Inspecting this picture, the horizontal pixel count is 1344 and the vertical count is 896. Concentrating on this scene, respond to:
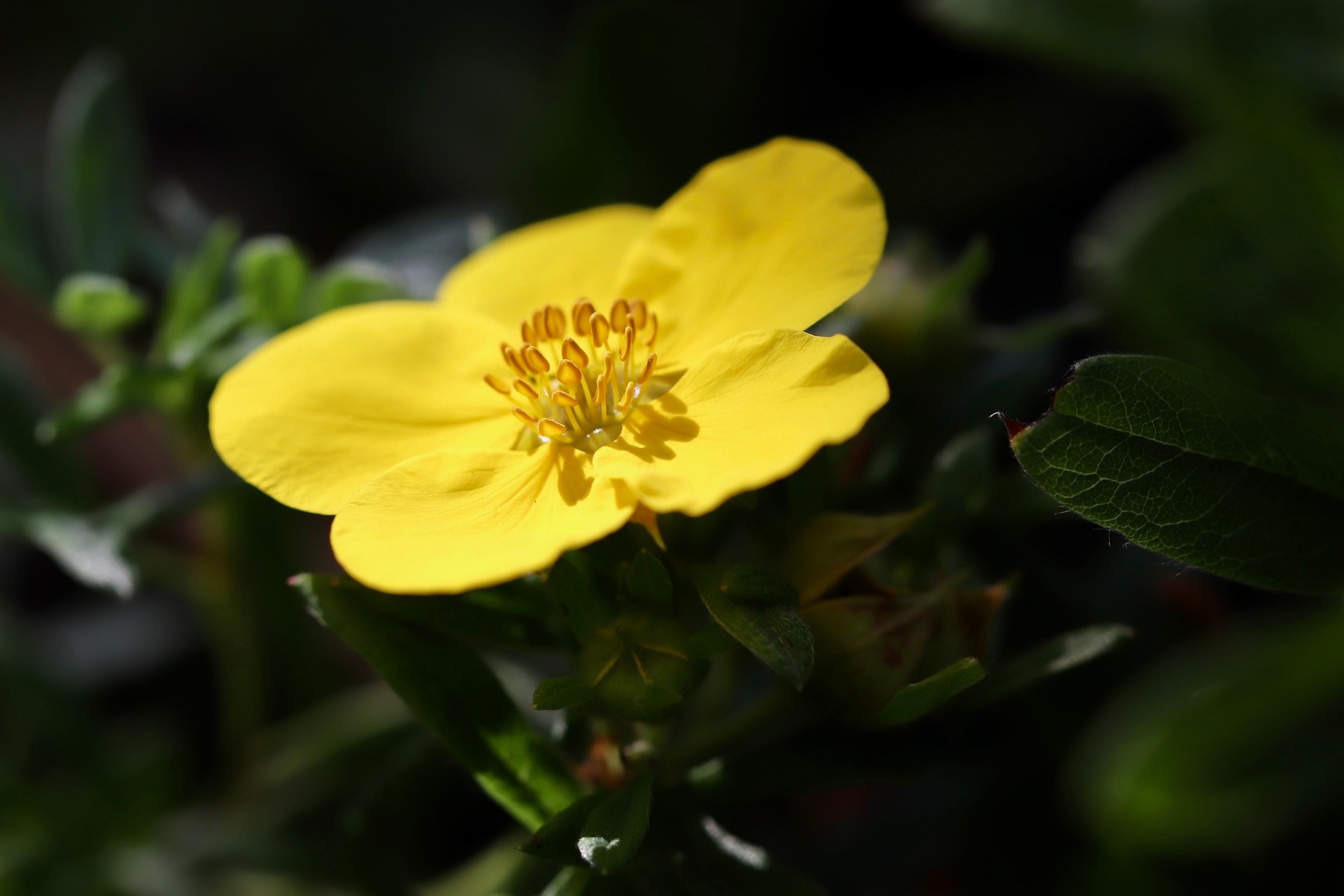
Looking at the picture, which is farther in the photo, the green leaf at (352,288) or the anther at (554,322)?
the green leaf at (352,288)

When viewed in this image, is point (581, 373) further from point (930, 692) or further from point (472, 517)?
point (930, 692)

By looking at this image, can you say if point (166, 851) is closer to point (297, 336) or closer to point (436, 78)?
point (297, 336)

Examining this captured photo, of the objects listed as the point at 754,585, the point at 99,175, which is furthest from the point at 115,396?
the point at 754,585

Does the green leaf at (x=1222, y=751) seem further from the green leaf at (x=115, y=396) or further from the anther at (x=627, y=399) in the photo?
the green leaf at (x=115, y=396)

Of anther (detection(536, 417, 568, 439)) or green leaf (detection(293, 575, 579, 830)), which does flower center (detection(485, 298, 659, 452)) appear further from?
green leaf (detection(293, 575, 579, 830))

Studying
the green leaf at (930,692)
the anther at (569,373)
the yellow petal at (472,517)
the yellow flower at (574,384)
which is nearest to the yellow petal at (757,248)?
the yellow flower at (574,384)

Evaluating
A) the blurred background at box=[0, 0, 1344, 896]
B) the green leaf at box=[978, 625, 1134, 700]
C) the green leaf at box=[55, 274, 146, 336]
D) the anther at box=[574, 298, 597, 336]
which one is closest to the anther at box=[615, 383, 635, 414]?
the anther at box=[574, 298, 597, 336]

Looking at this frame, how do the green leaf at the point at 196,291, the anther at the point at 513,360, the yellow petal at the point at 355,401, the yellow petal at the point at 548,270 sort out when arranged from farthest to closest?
the green leaf at the point at 196,291 → the yellow petal at the point at 548,270 → the anther at the point at 513,360 → the yellow petal at the point at 355,401
